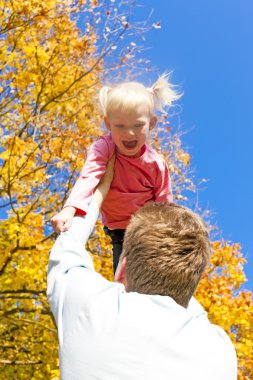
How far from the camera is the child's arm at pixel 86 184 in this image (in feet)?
8.07

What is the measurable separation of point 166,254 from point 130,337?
1.16 ft

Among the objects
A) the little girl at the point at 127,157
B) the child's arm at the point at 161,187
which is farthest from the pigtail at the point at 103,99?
the child's arm at the point at 161,187

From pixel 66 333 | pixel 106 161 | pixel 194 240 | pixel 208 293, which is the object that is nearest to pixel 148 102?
pixel 106 161

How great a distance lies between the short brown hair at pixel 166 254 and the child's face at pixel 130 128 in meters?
1.08

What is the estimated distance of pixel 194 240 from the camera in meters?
1.92

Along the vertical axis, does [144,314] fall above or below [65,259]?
below

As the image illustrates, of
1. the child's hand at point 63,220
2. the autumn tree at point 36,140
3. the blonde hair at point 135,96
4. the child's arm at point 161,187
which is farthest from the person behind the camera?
the autumn tree at point 36,140

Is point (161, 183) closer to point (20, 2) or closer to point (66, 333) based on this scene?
point (66, 333)

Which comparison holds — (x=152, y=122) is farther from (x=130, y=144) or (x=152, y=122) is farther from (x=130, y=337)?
(x=130, y=337)

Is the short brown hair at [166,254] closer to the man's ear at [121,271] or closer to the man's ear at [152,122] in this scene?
the man's ear at [121,271]

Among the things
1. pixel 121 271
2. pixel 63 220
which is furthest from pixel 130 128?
pixel 121 271

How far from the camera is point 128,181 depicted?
125 inches

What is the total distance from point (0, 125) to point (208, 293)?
18.2 ft

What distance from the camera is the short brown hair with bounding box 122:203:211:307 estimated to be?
1794 millimetres
